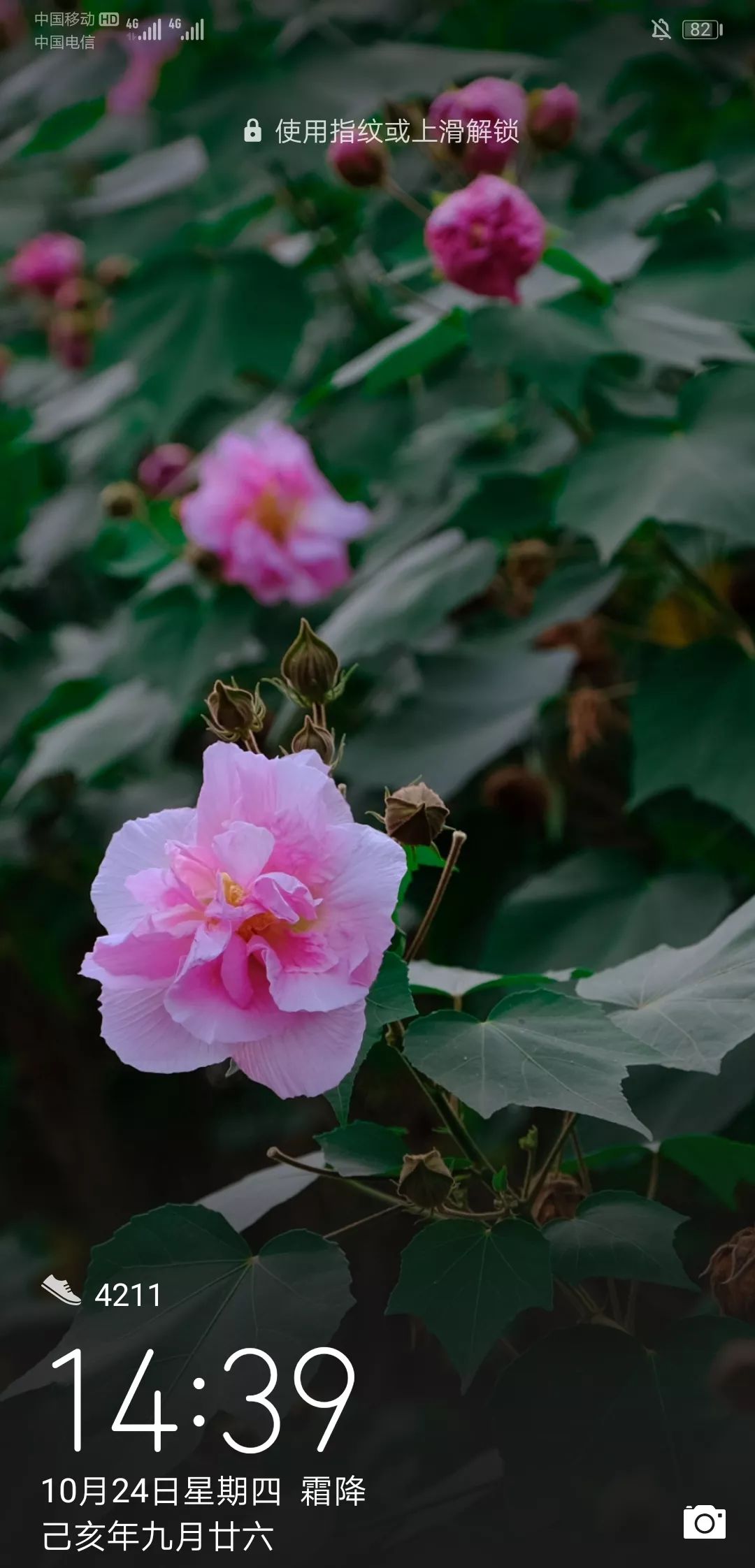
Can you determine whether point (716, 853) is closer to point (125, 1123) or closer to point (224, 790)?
point (224, 790)

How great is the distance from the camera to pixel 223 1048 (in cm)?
58

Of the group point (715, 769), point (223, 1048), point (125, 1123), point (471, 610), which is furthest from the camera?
point (125, 1123)

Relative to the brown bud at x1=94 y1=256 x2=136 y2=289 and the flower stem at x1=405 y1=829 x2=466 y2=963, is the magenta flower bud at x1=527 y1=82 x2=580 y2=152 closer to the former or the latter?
the brown bud at x1=94 y1=256 x2=136 y2=289

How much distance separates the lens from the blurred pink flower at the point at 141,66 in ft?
5.08

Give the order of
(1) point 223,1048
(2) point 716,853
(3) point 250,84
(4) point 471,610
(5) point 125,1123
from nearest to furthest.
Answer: (1) point 223,1048 → (2) point 716,853 → (3) point 250,84 → (4) point 471,610 → (5) point 125,1123

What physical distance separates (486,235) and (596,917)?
20.7 inches

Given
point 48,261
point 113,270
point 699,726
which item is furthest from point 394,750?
point 48,261

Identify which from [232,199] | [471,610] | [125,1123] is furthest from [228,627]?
[125,1123]

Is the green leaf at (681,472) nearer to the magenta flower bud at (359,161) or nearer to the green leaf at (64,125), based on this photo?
the magenta flower bud at (359,161)

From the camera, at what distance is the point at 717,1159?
748mm

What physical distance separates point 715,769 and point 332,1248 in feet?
2.14

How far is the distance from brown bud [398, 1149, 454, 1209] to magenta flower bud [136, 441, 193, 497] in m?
1.28

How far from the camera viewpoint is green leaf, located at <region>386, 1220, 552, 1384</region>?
0.60m

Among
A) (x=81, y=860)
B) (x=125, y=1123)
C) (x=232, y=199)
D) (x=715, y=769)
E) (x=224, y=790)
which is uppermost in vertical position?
(x=232, y=199)
